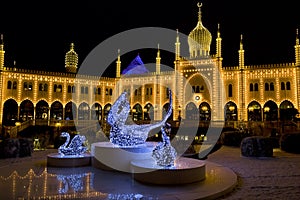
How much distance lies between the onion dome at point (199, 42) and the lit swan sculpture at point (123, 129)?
25259 mm

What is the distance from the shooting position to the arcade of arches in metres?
29.8

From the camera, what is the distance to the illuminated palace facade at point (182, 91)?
29812mm

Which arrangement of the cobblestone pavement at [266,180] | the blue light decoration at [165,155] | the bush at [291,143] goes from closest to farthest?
the cobblestone pavement at [266,180], the blue light decoration at [165,155], the bush at [291,143]

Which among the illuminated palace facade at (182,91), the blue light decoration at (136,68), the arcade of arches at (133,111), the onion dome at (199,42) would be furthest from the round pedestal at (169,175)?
the blue light decoration at (136,68)

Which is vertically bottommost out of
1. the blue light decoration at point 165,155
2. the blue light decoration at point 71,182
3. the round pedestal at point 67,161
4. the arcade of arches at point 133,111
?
the blue light decoration at point 71,182

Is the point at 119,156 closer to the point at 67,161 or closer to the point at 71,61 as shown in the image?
the point at 67,161

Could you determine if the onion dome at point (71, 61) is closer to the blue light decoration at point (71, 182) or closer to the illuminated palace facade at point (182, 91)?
the illuminated palace facade at point (182, 91)

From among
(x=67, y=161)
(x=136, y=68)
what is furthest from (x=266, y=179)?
(x=136, y=68)

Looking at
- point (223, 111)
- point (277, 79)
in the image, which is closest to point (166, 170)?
point (223, 111)

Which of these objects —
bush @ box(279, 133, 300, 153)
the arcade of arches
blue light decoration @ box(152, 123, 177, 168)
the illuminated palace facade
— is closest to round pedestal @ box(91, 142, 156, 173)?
blue light decoration @ box(152, 123, 177, 168)

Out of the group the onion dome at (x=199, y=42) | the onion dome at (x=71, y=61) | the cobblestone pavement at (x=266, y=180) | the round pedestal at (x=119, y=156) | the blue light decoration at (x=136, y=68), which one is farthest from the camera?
the onion dome at (x=71, y=61)

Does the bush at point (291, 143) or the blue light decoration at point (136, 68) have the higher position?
the blue light decoration at point (136, 68)

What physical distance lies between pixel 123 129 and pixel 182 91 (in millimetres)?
24389

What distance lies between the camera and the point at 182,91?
32.5 metres
